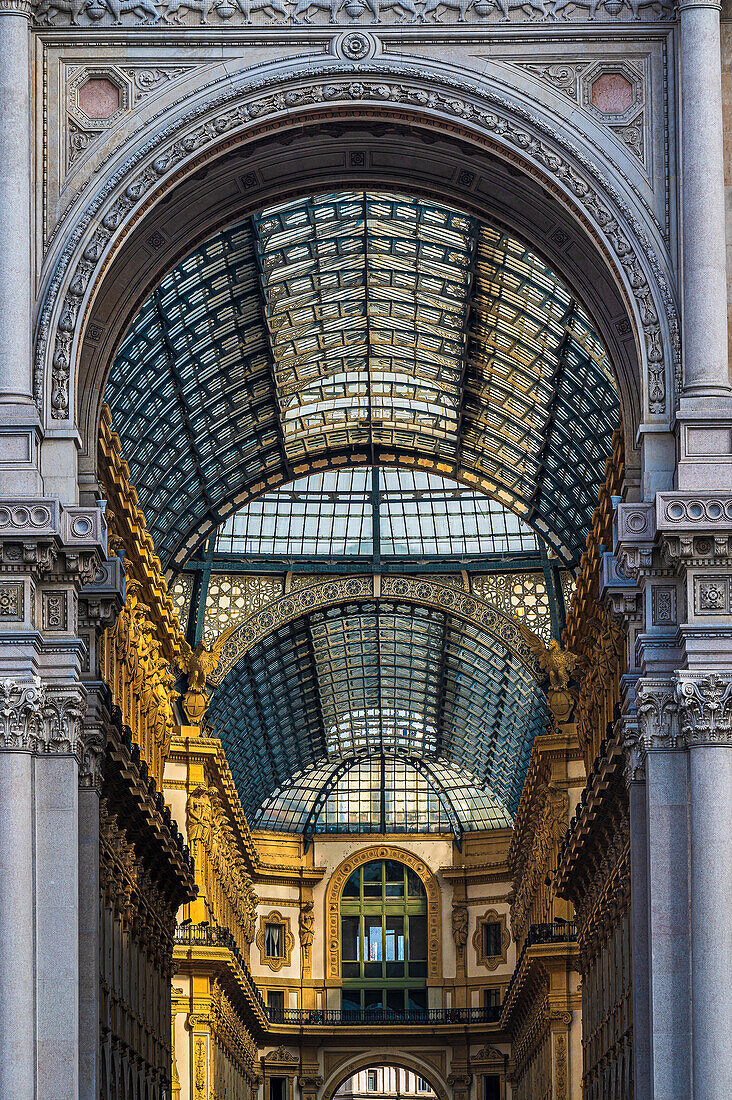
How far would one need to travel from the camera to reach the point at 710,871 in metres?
Result: 35.8

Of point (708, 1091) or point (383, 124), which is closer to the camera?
point (708, 1091)

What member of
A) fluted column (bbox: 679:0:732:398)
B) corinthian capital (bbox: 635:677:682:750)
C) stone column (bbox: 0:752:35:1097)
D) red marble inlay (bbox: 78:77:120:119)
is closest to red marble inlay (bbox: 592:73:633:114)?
fluted column (bbox: 679:0:732:398)

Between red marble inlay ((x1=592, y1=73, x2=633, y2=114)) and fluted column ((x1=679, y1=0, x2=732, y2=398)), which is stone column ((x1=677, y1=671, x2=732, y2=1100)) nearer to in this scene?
fluted column ((x1=679, y1=0, x2=732, y2=398))

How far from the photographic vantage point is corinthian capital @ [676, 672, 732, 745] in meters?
36.6

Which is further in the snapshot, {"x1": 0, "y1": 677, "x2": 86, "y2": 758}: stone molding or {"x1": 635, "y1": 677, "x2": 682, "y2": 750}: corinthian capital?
{"x1": 635, "y1": 677, "x2": 682, "y2": 750}: corinthian capital

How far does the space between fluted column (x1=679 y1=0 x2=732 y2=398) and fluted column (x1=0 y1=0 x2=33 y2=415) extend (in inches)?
498

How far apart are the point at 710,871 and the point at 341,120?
17311 millimetres

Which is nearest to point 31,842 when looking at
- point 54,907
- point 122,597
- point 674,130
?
point 54,907

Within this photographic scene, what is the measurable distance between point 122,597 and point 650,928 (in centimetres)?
1293

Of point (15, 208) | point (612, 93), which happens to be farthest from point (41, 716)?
point (612, 93)

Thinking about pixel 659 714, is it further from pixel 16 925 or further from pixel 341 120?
pixel 341 120

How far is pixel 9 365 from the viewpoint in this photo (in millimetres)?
38312

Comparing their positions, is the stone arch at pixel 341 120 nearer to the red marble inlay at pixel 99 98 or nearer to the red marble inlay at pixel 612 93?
the red marble inlay at pixel 99 98

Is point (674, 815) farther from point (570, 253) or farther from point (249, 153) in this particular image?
point (249, 153)
